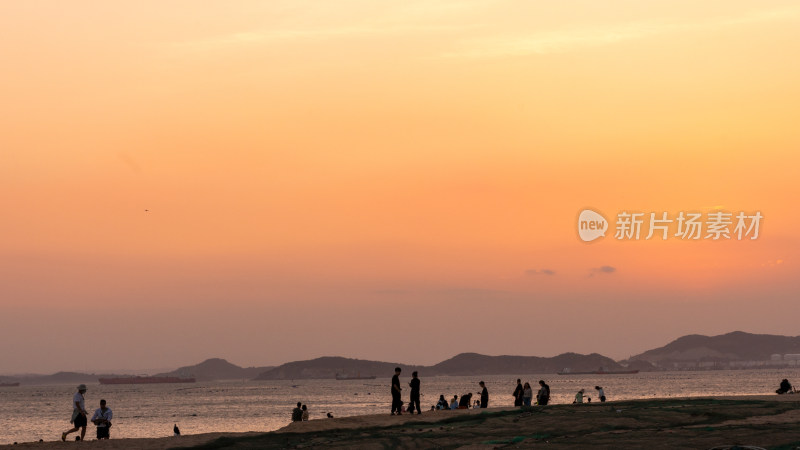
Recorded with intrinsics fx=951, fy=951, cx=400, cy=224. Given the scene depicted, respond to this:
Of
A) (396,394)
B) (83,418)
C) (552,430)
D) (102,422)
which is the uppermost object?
(396,394)

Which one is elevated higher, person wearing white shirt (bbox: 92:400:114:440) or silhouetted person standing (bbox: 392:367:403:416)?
silhouetted person standing (bbox: 392:367:403:416)

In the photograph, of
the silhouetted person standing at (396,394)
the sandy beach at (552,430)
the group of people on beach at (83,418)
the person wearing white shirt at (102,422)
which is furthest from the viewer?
the silhouetted person standing at (396,394)

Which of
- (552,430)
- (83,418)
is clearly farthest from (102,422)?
(552,430)

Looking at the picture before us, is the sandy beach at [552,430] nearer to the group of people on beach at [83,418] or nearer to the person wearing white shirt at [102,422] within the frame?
the group of people on beach at [83,418]

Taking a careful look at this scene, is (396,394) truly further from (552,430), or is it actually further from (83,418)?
(83,418)

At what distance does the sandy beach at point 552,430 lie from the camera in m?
29.3

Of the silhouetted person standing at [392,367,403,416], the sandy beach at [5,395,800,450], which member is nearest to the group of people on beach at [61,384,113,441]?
the sandy beach at [5,395,800,450]

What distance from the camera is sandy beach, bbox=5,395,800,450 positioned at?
29281 mm

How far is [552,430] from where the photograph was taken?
32281 mm

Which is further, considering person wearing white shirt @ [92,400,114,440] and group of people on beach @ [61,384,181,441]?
person wearing white shirt @ [92,400,114,440]

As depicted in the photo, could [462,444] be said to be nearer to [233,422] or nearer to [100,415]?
[100,415]

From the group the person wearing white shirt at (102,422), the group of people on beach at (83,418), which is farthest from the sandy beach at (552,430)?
the person wearing white shirt at (102,422)

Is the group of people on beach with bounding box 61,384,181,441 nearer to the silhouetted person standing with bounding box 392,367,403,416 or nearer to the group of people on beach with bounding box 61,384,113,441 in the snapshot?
the group of people on beach with bounding box 61,384,113,441

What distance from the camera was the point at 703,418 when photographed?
33094mm
